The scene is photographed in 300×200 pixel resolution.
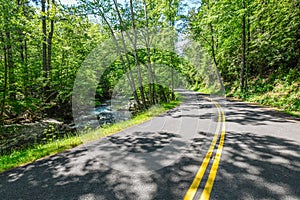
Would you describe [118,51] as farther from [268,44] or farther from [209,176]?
[268,44]

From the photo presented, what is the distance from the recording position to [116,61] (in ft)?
53.6

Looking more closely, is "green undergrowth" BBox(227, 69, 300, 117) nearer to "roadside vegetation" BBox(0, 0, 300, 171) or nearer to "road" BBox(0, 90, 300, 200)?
"roadside vegetation" BBox(0, 0, 300, 171)

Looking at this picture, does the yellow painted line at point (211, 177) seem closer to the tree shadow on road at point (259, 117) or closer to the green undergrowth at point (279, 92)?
the tree shadow on road at point (259, 117)

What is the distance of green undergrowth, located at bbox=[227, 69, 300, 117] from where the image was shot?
386 inches

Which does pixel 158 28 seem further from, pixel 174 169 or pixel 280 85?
pixel 174 169

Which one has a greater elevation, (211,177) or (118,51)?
(118,51)

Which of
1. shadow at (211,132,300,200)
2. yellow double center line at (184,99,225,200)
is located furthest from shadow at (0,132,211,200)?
shadow at (211,132,300,200)

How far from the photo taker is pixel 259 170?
3230 millimetres

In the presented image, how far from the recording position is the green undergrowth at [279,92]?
9.80m

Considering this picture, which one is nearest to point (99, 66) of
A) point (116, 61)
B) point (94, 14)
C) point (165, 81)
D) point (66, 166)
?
point (116, 61)

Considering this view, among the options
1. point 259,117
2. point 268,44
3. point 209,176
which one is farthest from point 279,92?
point 209,176

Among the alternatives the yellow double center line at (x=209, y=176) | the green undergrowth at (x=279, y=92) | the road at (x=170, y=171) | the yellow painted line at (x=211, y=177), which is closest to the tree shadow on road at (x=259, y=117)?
the green undergrowth at (x=279, y=92)

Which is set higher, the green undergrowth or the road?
the green undergrowth

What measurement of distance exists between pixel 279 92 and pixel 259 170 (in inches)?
458
